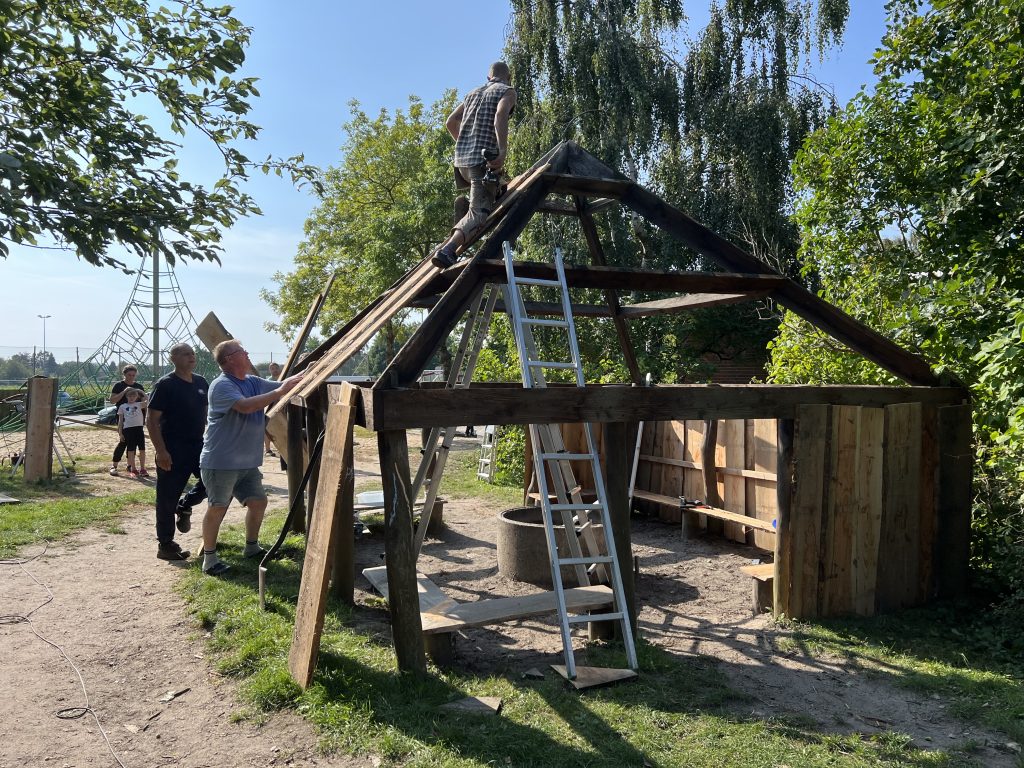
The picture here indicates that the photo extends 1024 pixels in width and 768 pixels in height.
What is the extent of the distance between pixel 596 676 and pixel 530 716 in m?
0.66

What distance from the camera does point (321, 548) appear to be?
4.65 metres

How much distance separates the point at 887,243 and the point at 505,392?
209 inches

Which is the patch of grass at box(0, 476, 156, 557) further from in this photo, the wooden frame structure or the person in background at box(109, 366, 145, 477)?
the wooden frame structure

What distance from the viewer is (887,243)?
786 cm

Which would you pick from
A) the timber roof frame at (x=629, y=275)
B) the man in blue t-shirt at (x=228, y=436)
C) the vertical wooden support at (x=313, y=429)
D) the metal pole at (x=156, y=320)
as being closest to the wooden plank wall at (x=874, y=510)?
the timber roof frame at (x=629, y=275)

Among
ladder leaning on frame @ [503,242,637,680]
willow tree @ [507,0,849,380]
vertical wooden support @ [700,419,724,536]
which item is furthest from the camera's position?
willow tree @ [507,0,849,380]

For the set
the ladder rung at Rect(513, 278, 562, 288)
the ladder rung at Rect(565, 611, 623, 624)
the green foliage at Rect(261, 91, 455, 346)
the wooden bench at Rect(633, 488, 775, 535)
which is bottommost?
the ladder rung at Rect(565, 611, 623, 624)

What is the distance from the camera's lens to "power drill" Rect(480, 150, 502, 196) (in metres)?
6.28

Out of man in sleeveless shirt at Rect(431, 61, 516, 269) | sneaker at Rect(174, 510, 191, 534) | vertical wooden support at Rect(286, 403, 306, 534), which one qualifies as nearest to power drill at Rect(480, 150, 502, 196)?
man in sleeveless shirt at Rect(431, 61, 516, 269)

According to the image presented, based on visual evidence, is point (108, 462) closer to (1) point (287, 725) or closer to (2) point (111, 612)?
(2) point (111, 612)

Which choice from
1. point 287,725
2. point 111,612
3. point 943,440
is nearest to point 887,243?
point 943,440

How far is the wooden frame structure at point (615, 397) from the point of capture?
463 cm

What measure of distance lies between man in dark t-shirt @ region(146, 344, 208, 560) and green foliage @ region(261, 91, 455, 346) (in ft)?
57.0

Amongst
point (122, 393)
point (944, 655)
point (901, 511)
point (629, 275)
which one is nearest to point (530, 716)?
point (944, 655)
